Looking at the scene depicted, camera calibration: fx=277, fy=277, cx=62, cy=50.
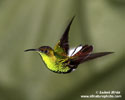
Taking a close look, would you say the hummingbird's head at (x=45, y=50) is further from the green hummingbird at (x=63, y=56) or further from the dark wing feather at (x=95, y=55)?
the dark wing feather at (x=95, y=55)

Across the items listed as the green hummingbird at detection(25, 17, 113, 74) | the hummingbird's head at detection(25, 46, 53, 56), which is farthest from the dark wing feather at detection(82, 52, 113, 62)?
the hummingbird's head at detection(25, 46, 53, 56)

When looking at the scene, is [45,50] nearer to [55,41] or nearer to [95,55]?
[55,41]

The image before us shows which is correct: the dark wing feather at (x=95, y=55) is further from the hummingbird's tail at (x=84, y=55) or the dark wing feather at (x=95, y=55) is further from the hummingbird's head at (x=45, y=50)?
the hummingbird's head at (x=45, y=50)

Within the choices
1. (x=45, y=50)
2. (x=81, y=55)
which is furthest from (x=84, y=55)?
(x=45, y=50)

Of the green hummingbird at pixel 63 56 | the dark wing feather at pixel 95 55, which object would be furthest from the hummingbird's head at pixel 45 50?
the dark wing feather at pixel 95 55

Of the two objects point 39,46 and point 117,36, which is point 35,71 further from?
point 117,36

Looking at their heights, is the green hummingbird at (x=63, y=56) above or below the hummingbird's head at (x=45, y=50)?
below

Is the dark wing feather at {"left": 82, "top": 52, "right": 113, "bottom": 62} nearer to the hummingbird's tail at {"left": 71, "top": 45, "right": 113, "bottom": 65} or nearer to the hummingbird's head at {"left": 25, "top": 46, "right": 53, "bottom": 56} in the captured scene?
the hummingbird's tail at {"left": 71, "top": 45, "right": 113, "bottom": 65}
